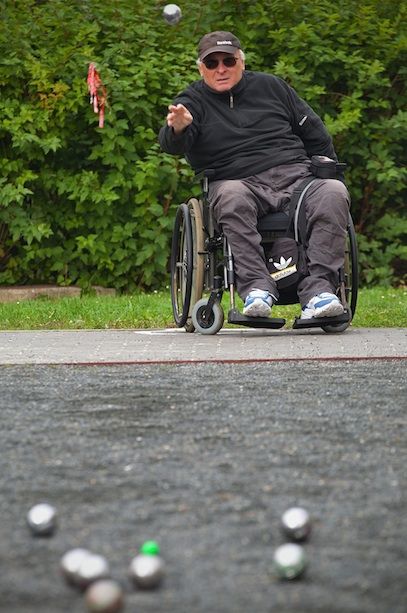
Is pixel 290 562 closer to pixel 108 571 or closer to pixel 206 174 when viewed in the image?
pixel 108 571

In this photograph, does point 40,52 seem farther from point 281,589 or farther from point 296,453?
point 281,589

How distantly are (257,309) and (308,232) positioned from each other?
0.49 m

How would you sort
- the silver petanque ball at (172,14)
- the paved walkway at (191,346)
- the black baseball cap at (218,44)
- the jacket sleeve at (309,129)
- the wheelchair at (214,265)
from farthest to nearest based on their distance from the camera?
the silver petanque ball at (172,14) < the jacket sleeve at (309,129) < the black baseball cap at (218,44) < the wheelchair at (214,265) < the paved walkway at (191,346)

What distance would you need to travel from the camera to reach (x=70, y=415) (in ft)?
12.0

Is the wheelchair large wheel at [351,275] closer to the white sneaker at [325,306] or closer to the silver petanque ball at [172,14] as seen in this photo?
the white sneaker at [325,306]

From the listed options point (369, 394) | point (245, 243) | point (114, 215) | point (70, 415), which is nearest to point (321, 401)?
point (369, 394)

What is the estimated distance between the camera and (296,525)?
2301 millimetres

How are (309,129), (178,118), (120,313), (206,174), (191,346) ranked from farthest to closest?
1. (120,313)
2. (309,129)
3. (206,174)
4. (178,118)
5. (191,346)

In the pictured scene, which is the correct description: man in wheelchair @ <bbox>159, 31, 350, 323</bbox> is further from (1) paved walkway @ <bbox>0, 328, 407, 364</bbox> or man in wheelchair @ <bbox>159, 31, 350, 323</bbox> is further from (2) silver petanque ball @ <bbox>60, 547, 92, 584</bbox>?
(2) silver petanque ball @ <bbox>60, 547, 92, 584</bbox>

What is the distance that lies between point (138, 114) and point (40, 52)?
733 mm

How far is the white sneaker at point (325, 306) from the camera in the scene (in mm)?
→ 5668

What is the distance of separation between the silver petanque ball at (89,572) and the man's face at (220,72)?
14.2ft

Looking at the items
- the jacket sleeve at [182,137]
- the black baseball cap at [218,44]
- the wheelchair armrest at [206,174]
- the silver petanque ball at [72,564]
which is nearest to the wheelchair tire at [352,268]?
the wheelchair armrest at [206,174]

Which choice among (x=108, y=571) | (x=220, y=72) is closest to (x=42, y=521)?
(x=108, y=571)
